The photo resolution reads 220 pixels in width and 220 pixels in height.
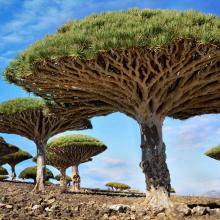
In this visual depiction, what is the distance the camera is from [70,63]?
42.0 ft

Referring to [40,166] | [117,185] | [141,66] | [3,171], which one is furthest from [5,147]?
[117,185]

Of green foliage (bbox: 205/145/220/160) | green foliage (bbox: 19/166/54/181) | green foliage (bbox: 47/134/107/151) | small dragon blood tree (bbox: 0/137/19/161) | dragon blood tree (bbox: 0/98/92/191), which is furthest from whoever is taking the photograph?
green foliage (bbox: 19/166/54/181)

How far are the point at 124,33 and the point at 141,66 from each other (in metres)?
1.47

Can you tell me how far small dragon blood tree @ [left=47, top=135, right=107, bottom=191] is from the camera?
113ft

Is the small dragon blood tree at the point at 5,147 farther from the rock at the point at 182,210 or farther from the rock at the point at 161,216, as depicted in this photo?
the rock at the point at 161,216

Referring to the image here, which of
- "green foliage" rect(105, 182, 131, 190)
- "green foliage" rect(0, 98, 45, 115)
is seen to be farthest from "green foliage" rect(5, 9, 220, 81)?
"green foliage" rect(105, 182, 131, 190)

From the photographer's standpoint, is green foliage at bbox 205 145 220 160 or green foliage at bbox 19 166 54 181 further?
green foliage at bbox 19 166 54 181

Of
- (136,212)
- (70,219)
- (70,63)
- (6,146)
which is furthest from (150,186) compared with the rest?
(6,146)

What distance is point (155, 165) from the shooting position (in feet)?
46.1

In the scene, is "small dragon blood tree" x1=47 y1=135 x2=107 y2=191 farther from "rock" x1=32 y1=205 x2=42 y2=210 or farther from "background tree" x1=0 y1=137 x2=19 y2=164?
"rock" x1=32 y1=205 x2=42 y2=210

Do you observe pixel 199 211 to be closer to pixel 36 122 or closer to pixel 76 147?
pixel 36 122

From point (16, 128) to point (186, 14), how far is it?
16775mm

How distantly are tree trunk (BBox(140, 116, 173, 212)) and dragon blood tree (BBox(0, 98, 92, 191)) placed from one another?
37.3 ft

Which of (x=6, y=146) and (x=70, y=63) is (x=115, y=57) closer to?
(x=70, y=63)
